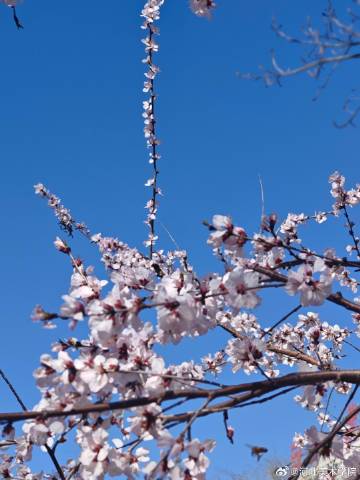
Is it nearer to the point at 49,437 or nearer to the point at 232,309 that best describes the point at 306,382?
the point at 232,309

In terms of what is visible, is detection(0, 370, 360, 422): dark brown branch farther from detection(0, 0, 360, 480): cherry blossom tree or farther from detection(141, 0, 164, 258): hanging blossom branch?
detection(141, 0, 164, 258): hanging blossom branch

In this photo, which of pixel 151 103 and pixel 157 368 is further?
pixel 151 103

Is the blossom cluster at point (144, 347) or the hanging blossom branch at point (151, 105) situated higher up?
the hanging blossom branch at point (151, 105)

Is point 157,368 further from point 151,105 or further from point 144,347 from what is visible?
point 151,105

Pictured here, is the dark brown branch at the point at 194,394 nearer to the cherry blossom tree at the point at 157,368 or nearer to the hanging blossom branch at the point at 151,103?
the cherry blossom tree at the point at 157,368

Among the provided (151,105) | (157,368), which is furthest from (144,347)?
(151,105)

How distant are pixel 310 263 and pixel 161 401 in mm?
1321

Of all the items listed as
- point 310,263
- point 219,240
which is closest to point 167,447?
point 219,240

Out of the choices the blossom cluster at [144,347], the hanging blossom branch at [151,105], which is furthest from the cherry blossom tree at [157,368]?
the hanging blossom branch at [151,105]

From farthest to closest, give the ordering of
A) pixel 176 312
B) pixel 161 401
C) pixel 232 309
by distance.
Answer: pixel 232 309 < pixel 176 312 < pixel 161 401

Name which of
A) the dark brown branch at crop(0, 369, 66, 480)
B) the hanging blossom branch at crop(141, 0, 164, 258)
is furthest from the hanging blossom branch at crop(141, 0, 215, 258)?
the dark brown branch at crop(0, 369, 66, 480)

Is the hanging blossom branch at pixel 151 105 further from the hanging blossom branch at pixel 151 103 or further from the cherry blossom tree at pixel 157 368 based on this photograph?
the cherry blossom tree at pixel 157 368

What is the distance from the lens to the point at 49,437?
3340mm

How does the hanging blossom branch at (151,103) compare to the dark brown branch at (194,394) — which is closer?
the dark brown branch at (194,394)
